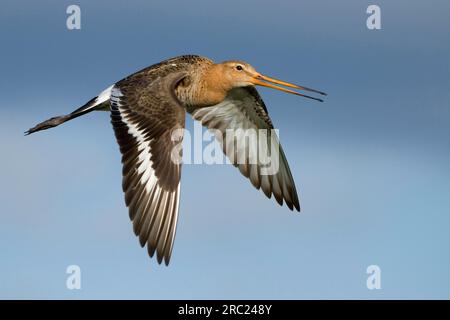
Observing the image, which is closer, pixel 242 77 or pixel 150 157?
pixel 150 157

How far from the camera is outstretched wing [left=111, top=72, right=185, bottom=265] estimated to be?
33.5 feet

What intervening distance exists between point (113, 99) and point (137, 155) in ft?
3.54

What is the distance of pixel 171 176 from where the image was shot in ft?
34.9

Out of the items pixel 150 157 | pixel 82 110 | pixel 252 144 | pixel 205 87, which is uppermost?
pixel 205 87

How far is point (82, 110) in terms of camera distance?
12125 millimetres

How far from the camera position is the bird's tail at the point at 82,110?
1183 centimetres

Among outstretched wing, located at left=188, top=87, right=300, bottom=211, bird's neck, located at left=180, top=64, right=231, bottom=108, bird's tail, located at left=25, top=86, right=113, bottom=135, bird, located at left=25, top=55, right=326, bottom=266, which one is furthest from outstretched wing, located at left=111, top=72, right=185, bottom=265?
outstretched wing, located at left=188, top=87, right=300, bottom=211

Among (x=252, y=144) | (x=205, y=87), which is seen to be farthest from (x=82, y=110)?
(x=252, y=144)

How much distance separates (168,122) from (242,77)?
1.90 metres

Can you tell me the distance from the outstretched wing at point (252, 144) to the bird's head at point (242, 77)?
1231mm

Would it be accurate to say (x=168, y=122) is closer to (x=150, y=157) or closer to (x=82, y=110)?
(x=150, y=157)

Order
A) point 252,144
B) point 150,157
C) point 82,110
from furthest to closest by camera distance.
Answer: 1. point 252,144
2. point 82,110
3. point 150,157

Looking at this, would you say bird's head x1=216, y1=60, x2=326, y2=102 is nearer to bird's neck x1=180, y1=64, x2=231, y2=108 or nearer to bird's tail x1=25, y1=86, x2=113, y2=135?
bird's neck x1=180, y1=64, x2=231, y2=108

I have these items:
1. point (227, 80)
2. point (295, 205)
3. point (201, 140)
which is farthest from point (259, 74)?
point (295, 205)
